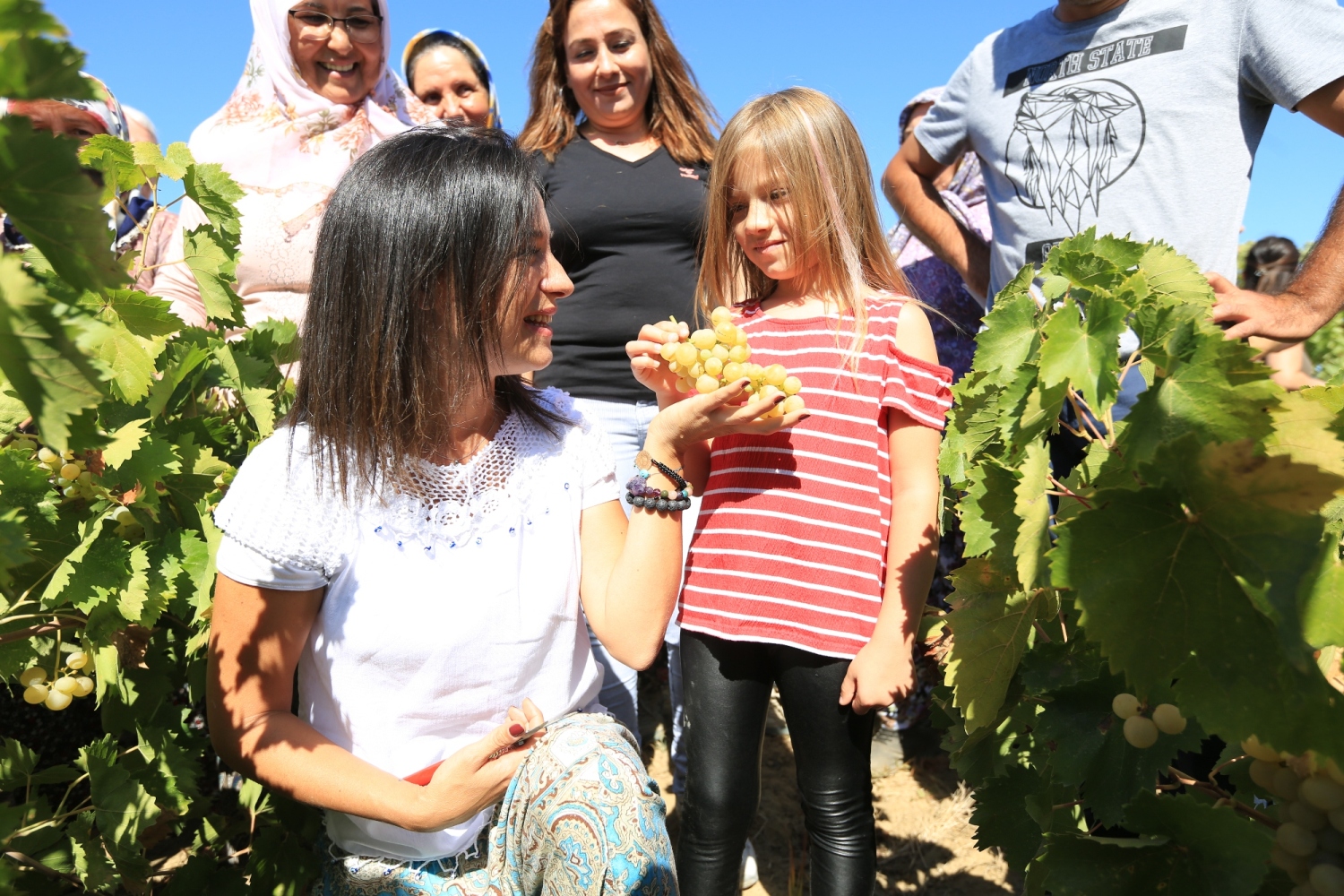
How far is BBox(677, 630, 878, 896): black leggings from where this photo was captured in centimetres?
198

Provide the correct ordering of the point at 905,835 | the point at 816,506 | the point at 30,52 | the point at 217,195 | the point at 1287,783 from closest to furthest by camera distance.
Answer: the point at 30,52 → the point at 1287,783 → the point at 217,195 → the point at 816,506 → the point at 905,835

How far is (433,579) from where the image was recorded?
164cm

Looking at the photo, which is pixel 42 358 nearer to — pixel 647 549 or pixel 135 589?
pixel 135 589

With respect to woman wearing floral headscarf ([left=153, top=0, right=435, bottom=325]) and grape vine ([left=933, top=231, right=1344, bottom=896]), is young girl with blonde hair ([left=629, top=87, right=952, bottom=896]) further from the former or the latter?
woman wearing floral headscarf ([left=153, top=0, right=435, bottom=325])

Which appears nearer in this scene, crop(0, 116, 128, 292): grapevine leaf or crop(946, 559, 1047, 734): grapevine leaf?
crop(0, 116, 128, 292): grapevine leaf

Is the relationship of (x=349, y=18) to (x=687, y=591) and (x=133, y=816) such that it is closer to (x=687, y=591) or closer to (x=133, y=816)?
(x=687, y=591)

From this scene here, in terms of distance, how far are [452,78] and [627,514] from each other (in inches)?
104

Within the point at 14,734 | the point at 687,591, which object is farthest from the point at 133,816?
the point at 687,591

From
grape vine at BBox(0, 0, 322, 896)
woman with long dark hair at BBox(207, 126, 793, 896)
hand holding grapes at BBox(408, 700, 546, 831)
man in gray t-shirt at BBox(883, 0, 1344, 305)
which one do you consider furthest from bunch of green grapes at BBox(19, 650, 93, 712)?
man in gray t-shirt at BBox(883, 0, 1344, 305)

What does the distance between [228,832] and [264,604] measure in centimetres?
86

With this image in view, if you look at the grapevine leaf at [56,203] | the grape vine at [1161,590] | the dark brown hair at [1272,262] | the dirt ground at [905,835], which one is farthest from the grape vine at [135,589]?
the dark brown hair at [1272,262]

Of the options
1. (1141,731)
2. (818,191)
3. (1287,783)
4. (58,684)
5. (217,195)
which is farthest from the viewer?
(818,191)

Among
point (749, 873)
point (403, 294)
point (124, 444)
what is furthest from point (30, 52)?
point (749, 873)

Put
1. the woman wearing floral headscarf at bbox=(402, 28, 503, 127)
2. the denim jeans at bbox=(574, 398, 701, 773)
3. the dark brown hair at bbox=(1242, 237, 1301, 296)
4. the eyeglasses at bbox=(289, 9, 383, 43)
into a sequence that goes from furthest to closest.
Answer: the dark brown hair at bbox=(1242, 237, 1301, 296) → the woman wearing floral headscarf at bbox=(402, 28, 503, 127) → the eyeglasses at bbox=(289, 9, 383, 43) → the denim jeans at bbox=(574, 398, 701, 773)
